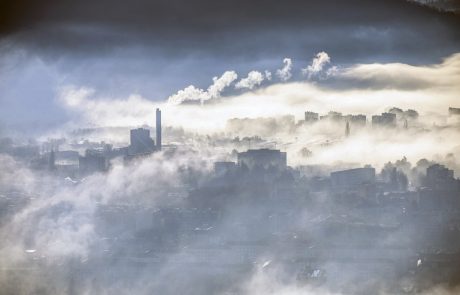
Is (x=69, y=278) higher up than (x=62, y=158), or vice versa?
(x=62, y=158)

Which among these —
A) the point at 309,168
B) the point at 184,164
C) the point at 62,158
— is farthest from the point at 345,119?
the point at 62,158

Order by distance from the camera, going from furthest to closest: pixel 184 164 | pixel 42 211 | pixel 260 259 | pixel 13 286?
pixel 184 164 < pixel 42 211 < pixel 260 259 < pixel 13 286

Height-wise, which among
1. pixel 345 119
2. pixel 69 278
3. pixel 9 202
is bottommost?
pixel 69 278

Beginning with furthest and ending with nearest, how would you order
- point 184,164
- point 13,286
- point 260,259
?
point 184,164, point 260,259, point 13,286

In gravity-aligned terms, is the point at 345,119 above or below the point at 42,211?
above

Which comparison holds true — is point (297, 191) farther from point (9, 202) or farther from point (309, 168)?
point (9, 202)

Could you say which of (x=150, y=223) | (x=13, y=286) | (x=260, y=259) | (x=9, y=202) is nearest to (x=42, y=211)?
(x=9, y=202)

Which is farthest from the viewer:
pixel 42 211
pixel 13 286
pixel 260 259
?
pixel 42 211

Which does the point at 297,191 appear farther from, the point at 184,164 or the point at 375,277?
the point at 375,277

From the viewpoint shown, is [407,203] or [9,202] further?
[407,203]
